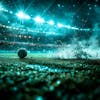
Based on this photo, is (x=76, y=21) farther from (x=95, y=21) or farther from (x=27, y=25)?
(x=27, y=25)

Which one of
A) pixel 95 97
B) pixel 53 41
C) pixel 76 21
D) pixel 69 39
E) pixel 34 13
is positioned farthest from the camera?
pixel 53 41

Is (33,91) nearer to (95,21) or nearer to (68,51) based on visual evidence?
(68,51)

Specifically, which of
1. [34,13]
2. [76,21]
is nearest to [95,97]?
[34,13]

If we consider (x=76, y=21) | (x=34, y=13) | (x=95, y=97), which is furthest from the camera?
(x=76, y=21)

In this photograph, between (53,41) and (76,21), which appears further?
(53,41)

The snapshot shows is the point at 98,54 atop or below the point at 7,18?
below

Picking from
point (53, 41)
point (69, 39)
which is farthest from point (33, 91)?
point (53, 41)

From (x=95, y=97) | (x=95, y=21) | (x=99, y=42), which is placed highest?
(x=95, y=21)

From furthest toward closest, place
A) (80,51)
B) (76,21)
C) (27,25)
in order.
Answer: (27,25) → (76,21) → (80,51)

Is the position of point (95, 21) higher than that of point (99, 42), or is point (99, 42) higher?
point (95, 21)
